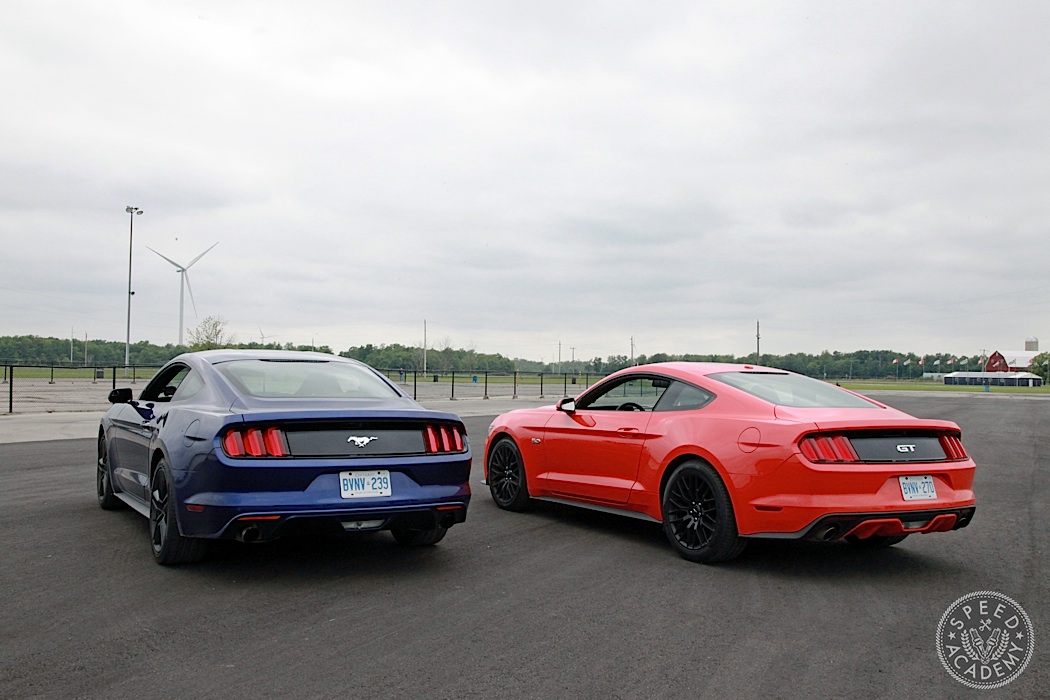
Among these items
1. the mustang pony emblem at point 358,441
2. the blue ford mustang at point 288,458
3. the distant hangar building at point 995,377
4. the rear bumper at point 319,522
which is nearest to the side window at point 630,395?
the blue ford mustang at point 288,458

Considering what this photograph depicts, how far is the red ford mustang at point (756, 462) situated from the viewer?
5.79 metres

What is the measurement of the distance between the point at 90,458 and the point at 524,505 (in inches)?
290

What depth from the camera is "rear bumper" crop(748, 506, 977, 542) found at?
5719 mm

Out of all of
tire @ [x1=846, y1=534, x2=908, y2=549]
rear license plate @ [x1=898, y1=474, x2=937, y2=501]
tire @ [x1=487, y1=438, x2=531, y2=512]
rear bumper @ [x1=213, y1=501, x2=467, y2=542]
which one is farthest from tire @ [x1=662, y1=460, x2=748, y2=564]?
tire @ [x1=487, y1=438, x2=531, y2=512]

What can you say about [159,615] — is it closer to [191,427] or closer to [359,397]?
[191,427]

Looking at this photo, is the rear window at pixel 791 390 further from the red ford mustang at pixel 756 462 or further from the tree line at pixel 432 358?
the tree line at pixel 432 358

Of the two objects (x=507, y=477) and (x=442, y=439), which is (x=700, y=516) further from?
(x=507, y=477)

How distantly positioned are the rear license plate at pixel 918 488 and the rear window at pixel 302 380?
12.0 ft

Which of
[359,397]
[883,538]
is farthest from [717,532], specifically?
[359,397]

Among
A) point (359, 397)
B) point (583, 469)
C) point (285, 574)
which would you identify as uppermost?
point (359, 397)

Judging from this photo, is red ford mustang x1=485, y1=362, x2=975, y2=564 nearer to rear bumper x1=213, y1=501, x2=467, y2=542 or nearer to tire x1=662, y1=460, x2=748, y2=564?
tire x1=662, y1=460, x2=748, y2=564

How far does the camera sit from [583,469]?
25.3ft

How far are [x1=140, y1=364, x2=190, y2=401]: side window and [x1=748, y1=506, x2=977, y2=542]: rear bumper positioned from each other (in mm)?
4593

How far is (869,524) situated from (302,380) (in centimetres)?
403
